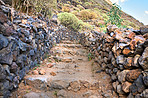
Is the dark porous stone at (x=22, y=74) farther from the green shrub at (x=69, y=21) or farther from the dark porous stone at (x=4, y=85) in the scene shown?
the green shrub at (x=69, y=21)

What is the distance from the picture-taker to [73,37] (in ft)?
33.0

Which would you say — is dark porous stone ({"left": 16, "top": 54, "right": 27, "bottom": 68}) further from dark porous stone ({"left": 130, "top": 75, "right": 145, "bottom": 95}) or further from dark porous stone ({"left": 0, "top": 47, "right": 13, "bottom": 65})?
dark porous stone ({"left": 130, "top": 75, "right": 145, "bottom": 95})

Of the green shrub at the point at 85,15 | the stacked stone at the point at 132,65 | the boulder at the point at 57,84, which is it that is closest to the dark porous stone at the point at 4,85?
the boulder at the point at 57,84

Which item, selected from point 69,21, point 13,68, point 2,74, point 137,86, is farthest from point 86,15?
point 2,74

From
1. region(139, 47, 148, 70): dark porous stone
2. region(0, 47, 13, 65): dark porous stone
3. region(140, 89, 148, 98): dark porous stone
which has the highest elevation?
region(139, 47, 148, 70): dark porous stone

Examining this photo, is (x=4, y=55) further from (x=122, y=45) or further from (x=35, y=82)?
(x=122, y=45)

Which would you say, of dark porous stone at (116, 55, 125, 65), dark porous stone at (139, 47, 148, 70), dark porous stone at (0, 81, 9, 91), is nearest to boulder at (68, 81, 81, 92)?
dark porous stone at (116, 55, 125, 65)

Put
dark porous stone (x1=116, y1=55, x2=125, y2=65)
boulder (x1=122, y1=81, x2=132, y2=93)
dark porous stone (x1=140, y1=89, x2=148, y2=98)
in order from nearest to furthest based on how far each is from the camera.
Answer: dark porous stone (x1=140, y1=89, x2=148, y2=98) → boulder (x1=122, y1=81, x2=132, y2=93) → dark porous stone (x1=116, y1=55, x2=125, y2=65)

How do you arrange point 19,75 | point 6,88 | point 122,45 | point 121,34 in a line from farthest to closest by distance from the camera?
1. point 121,34
2. point 19,75
3. point 122,45
4. point 6,88

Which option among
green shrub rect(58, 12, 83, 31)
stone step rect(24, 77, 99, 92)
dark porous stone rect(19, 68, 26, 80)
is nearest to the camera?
dark porous stone rect(19, 68, 26, 80)

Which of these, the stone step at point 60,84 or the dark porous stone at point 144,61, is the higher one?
the dark porous stone at point 144,61

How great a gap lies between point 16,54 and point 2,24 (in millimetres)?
767

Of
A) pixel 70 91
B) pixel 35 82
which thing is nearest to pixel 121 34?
pixel 70 91

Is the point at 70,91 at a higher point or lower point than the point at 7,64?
lower
